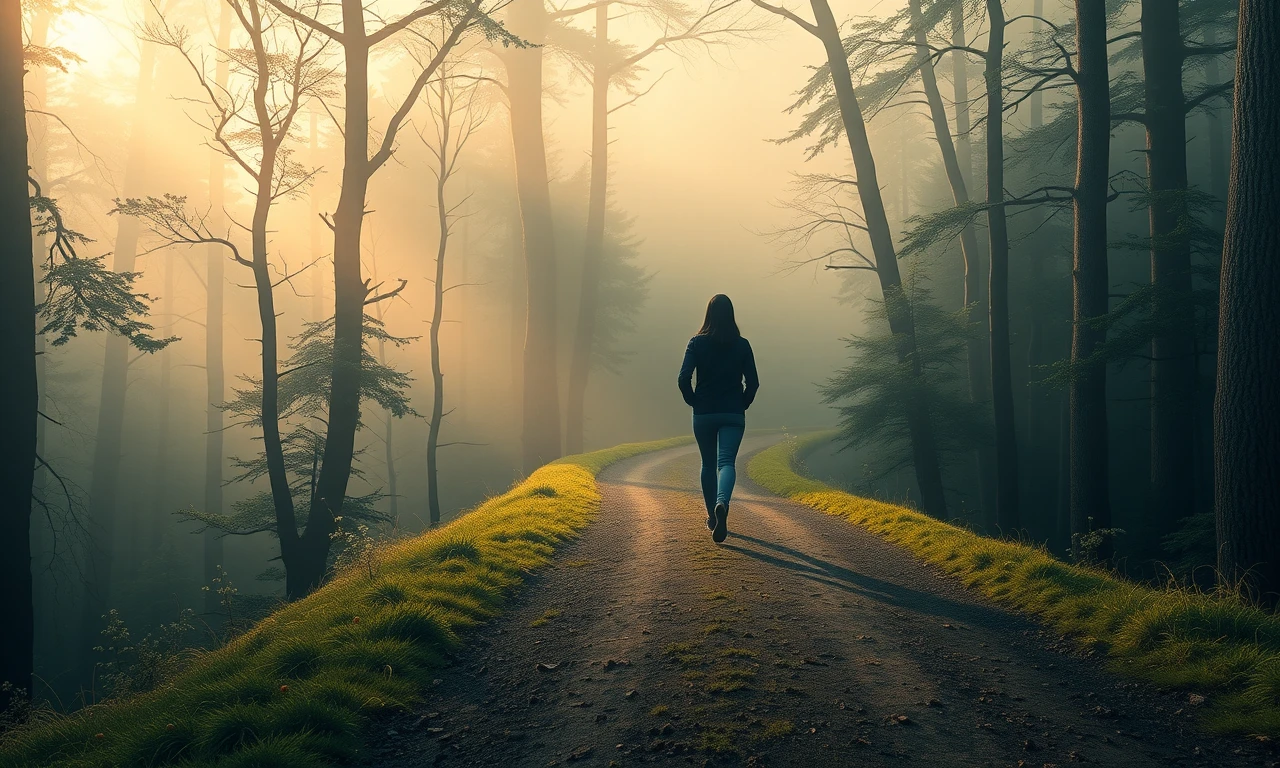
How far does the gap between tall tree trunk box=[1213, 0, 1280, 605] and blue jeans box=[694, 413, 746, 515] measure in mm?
4276

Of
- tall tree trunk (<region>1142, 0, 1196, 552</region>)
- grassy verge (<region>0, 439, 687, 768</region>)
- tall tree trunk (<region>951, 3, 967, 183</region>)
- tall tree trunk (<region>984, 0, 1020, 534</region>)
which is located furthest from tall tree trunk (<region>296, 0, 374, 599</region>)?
tall tree trunk (<region>1142, 0, 1196, 552</region>)

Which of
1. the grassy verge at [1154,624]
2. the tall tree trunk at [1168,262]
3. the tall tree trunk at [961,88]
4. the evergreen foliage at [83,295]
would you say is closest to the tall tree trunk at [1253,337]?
the grassy verge at [1154,624]

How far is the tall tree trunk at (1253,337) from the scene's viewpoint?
20.1 feet

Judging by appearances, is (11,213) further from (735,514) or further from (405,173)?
(405,173)

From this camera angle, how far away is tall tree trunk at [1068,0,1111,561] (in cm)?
1070

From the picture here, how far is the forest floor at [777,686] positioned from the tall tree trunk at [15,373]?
602cm

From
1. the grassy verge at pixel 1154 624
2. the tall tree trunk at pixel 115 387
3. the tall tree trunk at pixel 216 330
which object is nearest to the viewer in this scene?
the grassy verge at pixel 1154 624

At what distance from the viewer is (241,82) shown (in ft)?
44.9

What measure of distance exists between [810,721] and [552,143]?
3765cm

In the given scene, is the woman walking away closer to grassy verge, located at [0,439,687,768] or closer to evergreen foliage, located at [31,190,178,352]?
grassy verge, located at [0,439,687,768]

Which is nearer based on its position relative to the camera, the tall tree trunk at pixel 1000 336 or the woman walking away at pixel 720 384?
the woman walking away at pixel 720 384

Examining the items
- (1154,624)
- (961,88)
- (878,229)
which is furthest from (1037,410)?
(1154,624)

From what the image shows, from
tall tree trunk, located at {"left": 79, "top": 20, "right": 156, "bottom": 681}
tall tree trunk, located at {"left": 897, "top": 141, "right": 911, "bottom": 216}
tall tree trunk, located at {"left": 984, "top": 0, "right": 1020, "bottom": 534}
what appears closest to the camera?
tall tree trunk, located at {"left": 984, "top": 0, "right": 1020, "bottom": 534}

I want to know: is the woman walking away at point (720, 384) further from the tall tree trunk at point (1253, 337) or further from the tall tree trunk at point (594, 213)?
the tall tree trunk at point (594, 213)
